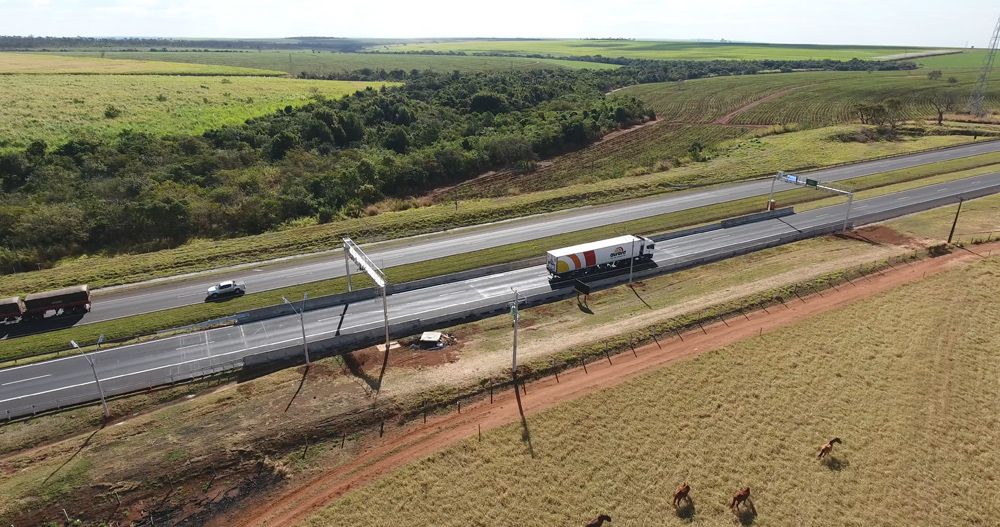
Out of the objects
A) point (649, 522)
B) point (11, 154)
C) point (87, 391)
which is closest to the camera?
point (649, 522)

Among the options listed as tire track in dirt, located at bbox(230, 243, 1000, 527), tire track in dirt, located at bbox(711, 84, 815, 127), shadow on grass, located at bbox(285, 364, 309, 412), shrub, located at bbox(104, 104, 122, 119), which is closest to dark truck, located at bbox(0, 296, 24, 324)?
shadow on grass, located at bbox(285, 364, 309, 412)

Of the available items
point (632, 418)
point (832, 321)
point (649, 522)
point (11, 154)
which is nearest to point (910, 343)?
point (832, 321)

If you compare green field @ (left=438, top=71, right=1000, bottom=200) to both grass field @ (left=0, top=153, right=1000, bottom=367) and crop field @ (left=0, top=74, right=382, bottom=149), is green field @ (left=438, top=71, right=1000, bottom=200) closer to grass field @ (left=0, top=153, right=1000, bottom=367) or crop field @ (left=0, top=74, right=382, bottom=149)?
grass field @ (left=0, top=153, right=1000, bottom=367)

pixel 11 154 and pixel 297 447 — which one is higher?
pixel 11 154

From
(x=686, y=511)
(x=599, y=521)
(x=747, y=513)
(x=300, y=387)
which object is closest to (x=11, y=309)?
(x=300, y=387)

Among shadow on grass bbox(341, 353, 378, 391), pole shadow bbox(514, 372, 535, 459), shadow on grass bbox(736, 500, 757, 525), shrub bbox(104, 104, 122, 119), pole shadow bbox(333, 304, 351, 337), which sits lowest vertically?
shadow on grass bbox(736, 500, 757, 525)

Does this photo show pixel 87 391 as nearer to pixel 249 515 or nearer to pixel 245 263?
pixel 249 515

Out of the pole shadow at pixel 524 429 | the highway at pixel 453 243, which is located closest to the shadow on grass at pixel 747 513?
the pole shadow at pixel 524 429
